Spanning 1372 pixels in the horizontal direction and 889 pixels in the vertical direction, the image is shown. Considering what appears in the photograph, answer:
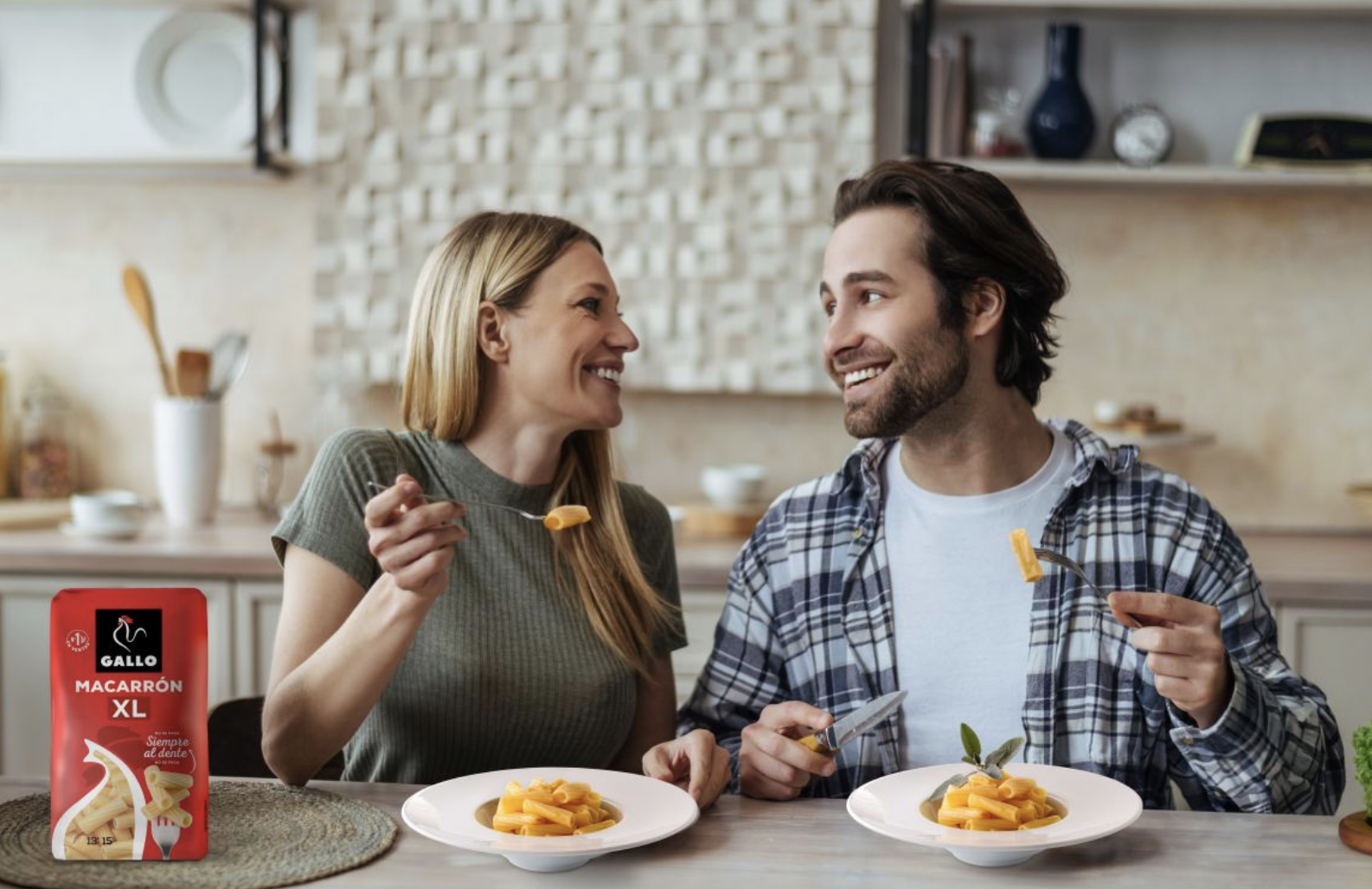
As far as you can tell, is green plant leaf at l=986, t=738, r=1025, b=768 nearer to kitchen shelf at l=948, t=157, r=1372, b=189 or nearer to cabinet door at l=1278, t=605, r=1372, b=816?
cabinet door at l=1278, t=605, r=1372, b=816

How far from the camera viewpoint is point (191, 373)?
3.09 m

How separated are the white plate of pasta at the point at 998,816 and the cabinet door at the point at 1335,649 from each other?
1428 millimetres

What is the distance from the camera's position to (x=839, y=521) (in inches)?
74.7

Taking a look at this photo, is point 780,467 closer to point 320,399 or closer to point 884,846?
point 320,399

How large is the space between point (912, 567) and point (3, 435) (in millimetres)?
2429

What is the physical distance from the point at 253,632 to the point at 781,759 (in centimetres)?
161

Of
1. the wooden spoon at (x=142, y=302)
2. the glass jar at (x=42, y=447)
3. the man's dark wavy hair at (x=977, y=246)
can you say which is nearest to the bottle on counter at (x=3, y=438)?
the glass jar at (x=42, y=447)

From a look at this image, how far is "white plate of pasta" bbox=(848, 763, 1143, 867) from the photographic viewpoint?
1.20 metres

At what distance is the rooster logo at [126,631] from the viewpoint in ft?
3.88

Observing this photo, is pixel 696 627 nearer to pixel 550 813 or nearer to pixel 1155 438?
pixel 1155 438

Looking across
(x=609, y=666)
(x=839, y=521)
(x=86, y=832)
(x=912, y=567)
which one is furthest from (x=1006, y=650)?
(x=86, y=832)

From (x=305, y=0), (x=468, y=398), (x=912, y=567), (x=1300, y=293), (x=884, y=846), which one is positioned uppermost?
(x=305, y=0)

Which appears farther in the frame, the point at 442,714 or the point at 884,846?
the point at 442,714

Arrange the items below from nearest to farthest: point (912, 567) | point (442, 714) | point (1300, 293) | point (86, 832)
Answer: point (86, 832) → point (442, 714) → point (912, 567) → point (1300, 293)
